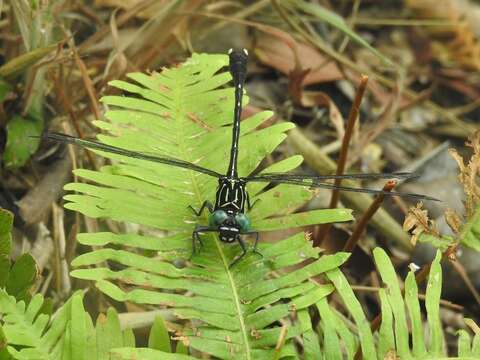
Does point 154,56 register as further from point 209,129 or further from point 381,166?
point 381,166

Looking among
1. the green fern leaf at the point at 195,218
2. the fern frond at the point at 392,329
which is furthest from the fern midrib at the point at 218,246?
the fern frond at the point at 392,329

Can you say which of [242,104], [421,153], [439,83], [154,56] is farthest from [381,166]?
[242,104]

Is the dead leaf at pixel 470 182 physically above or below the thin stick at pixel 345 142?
below

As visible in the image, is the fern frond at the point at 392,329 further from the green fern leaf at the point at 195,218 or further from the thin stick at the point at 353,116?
the thin stick at the point at 353,116

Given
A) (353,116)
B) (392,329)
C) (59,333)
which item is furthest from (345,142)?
(59,333)

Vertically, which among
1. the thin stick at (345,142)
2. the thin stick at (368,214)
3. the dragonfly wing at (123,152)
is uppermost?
the thin stick at (345,142)

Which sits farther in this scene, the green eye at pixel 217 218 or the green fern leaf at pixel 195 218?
the green eye at pixel 217 218

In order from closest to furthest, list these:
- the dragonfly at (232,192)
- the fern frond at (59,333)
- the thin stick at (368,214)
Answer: the fern frond at (59,333) < the dragonfly at (232,192) < the thin stick at (368,214)
